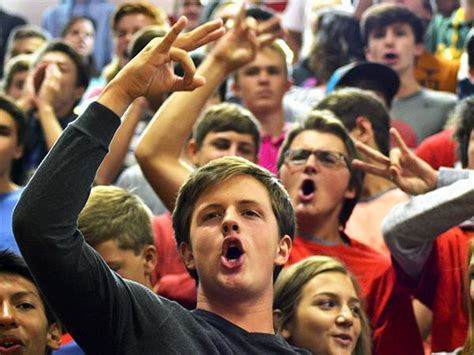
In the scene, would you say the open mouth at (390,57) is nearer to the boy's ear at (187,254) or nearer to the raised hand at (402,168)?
the raised hand at (402,168)

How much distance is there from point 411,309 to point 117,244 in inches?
42.1

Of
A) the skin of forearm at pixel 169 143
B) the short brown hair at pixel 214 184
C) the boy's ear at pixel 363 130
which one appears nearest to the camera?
the short brown hair at pixel 214 184

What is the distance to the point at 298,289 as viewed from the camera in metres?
4.37

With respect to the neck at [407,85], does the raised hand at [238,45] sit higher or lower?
higher

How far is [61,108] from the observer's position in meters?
6.74

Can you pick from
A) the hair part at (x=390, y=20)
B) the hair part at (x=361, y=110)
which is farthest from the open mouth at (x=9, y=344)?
the hair part at (x=390, y=20)

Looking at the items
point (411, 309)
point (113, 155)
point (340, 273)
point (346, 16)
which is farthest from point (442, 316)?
point (346, 16)

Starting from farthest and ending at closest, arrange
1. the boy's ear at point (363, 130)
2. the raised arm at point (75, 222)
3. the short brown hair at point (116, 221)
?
the boy's ear at point (363, 130) → the short brown hair at point (116, 221) → the raised arm at point (75, 222)

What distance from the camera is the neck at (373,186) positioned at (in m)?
5.60

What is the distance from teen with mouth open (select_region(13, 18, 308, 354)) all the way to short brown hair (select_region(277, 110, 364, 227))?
144 cm

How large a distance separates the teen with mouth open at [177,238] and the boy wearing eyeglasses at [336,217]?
110cm

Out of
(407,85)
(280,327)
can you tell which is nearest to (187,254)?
(280,327)

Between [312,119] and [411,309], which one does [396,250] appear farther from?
[312,119]

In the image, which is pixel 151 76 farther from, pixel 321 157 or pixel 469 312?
pixel 321 157
